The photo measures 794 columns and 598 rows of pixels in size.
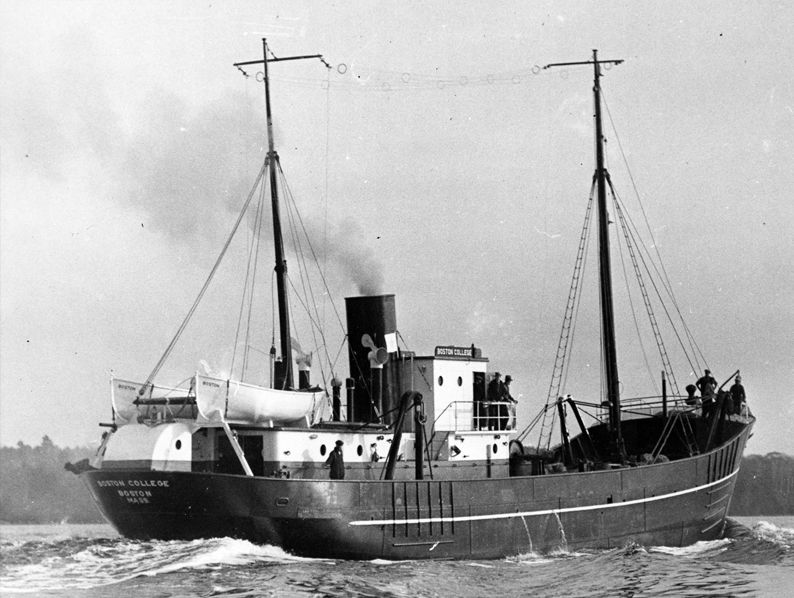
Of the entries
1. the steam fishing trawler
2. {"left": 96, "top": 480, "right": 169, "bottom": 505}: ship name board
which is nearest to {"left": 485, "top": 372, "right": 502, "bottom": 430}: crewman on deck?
the steam fishing trawler

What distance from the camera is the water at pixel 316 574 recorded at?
16.9 metres

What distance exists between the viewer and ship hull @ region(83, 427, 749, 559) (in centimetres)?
1988

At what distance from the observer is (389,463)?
864 inches

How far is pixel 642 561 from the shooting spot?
23.0 metres

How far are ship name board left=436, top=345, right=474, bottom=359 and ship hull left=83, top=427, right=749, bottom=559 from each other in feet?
11.2

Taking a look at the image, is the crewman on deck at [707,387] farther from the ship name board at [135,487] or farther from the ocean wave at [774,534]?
the ship name board at [135,487]

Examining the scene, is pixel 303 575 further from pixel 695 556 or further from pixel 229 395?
pixel 695 556

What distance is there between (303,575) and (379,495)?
134 inches

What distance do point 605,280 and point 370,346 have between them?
8.04 m

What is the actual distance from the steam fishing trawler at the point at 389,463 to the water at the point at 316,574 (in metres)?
0.59

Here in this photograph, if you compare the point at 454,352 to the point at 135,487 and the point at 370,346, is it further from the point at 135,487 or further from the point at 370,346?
the point at 135,487

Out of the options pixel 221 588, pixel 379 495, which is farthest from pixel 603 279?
pixel 221 588

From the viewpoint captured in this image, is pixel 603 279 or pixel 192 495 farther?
pixel 603 279

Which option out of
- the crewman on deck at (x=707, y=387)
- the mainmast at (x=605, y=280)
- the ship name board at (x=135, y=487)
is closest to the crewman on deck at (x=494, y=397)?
the mainmast at (x=605, y=280)
